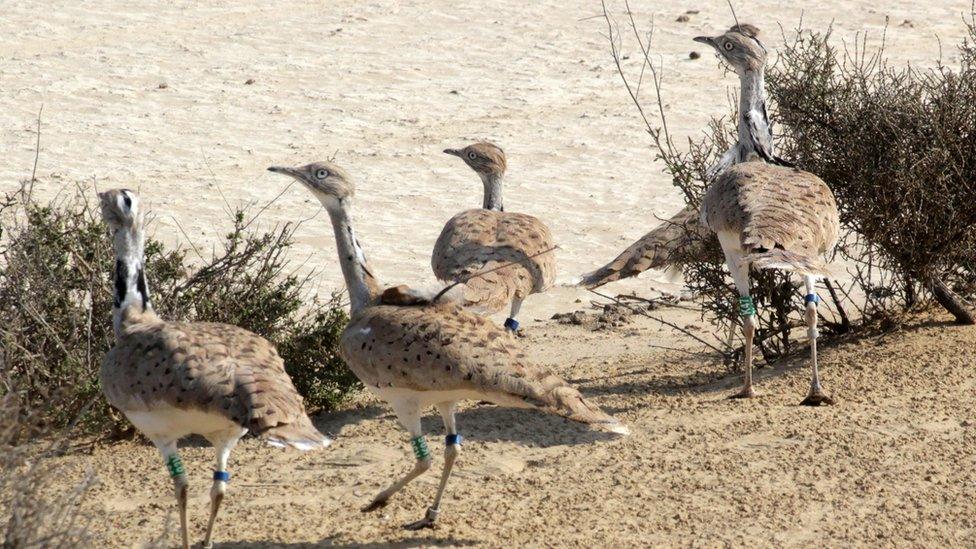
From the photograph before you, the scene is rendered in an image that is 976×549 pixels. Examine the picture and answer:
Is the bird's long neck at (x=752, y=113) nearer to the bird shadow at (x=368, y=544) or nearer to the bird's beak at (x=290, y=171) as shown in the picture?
the bird's beak at (x=290, y=171)

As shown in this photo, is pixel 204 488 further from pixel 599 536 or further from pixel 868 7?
pixel 868 7

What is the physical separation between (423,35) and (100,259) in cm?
937

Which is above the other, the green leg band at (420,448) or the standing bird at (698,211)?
the standing bird at (698,211)

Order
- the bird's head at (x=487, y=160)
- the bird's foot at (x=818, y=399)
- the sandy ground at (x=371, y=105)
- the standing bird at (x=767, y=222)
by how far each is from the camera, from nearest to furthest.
→ the standing bird at (x=767, y=222) < the bird's foot at (x=818, y=399) < the bird's head at (x=487, y=160) < the sandy ground at (x=371, y=105)

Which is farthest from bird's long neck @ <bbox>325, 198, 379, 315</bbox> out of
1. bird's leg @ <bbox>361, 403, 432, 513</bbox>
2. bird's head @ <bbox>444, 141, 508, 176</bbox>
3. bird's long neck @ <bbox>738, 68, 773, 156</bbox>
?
bird's long neck @ <bbox>738, 68, 773, 156</bbox>

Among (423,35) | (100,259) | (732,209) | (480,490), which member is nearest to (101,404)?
(100,259)

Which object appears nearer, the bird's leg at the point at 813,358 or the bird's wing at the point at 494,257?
the bird's leg at the point at 813,358

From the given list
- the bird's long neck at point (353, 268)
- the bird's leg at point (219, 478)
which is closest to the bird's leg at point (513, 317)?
the bird's long neck at point (353, 268)

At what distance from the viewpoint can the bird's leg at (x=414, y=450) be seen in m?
5.47

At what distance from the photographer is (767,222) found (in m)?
6.69

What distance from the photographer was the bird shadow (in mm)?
5227

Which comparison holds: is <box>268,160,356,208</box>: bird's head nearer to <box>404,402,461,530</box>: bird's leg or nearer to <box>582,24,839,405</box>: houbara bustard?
<box>404,402,461,530</box>: bird's leg

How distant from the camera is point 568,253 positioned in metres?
10.4

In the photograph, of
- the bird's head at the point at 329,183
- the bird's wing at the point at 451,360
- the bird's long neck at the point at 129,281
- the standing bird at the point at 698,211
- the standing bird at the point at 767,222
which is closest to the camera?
the bird's wing at the point at 451,360
